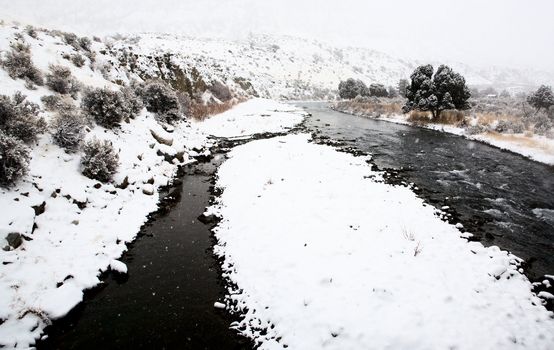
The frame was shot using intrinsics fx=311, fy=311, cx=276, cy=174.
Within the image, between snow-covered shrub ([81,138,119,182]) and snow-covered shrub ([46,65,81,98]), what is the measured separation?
4.95m

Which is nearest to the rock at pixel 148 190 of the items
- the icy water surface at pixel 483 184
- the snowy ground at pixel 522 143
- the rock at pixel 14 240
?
the rock at pixel 14 240

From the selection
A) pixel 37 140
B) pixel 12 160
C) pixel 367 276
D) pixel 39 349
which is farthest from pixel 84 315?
pixel 37 140

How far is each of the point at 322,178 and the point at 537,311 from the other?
9756 millimetres

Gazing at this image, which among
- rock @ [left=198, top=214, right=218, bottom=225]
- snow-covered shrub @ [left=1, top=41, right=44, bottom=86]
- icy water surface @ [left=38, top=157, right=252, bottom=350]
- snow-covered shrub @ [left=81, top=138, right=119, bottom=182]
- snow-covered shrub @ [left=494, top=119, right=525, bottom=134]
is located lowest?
rock @ [left=198, top=214, right=218, bottom=225]

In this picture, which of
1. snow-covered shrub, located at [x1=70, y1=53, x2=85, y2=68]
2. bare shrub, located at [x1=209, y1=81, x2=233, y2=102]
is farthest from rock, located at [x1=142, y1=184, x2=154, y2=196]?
bare shrub, located at [x1=209, y1=81, x2=233, y2=102]

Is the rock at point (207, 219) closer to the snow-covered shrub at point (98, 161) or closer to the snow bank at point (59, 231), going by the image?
the snow bank at point (59, 231)

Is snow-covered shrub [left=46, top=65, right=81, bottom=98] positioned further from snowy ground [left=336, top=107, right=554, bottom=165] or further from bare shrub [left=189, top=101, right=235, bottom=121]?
snowy ground [left=336, top=107, right=554, bottom=165]

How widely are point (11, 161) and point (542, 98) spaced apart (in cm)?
5397

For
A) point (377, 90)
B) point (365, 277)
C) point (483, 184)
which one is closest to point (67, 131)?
point (365, 277)

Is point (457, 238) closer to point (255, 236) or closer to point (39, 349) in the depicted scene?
point (255, 236)

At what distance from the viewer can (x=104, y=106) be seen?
16.2 metres

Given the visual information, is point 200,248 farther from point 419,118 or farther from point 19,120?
point 419,118

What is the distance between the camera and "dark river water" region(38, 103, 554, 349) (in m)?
7.00

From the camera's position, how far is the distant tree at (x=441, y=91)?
117 feet
